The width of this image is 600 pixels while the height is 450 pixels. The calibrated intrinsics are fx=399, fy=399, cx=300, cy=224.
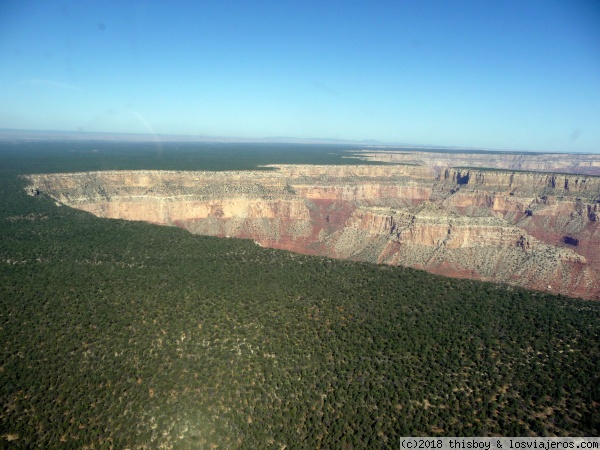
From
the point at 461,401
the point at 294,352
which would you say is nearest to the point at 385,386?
the point at 461,401

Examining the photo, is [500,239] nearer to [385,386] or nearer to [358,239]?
[358,239]

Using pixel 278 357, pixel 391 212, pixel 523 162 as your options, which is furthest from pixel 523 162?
pixel 278 357

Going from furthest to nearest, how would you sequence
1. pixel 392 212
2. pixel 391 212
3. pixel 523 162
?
pixel 523 162
pixel 391 212
pixel 392 212

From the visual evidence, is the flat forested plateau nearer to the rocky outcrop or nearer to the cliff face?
the cliff face

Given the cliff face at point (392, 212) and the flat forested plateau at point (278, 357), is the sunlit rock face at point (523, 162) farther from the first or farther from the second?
the flat forested plateau at point (278, 357)

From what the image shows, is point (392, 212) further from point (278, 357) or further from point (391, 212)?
point (278, 357)

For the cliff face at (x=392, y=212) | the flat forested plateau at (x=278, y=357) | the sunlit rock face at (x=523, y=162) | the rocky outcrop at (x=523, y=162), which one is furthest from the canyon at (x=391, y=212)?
the sunlit rock face at (x=523, y=162)
